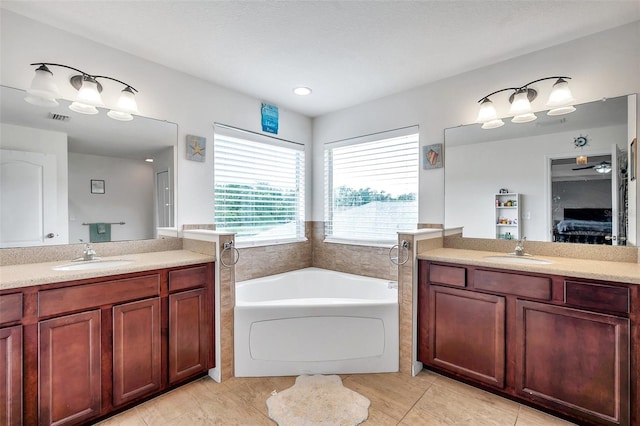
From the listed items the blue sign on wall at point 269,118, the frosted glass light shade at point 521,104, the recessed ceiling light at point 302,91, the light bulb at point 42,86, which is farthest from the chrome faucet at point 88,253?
the frosted glass light shade at point 521,104

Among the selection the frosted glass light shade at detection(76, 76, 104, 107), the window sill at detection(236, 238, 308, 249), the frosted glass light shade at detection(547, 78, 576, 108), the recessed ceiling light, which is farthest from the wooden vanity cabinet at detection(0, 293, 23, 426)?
the frosted glass light shade at detection(547, 78, 576, 108)

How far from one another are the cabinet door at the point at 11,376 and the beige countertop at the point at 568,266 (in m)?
2.45

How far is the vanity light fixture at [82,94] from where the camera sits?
6.25 feet

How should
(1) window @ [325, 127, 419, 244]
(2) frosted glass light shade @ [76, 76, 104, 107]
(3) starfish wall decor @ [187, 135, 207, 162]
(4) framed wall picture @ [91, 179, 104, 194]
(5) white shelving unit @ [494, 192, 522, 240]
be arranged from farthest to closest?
(1) window @ [325, 127, 419, 244] < (3) starfish wall decor @ [187, 135, 207, 162] < (5) white shelving unit @ [494, 192, 522, 240] < (4) framed wall picture @ [91, 179, 104, 194] < (2) frosted glass light shade @ [76, 76, 104, 107]

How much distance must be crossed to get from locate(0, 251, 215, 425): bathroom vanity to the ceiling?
5.20 feet

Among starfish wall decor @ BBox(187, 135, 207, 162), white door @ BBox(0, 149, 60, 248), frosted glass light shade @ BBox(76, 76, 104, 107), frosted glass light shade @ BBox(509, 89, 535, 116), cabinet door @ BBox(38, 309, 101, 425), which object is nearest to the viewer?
cabinet door @ BBox(38, 309, 101, 425)

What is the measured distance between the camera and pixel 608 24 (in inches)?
78.7

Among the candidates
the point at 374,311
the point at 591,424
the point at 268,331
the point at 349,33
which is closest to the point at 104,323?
the point at 268,331

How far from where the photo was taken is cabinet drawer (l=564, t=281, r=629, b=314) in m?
1.58

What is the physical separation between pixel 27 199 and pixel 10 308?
2.74ft

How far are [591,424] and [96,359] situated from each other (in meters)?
2.86

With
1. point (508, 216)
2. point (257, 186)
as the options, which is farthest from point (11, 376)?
point (508, 216)

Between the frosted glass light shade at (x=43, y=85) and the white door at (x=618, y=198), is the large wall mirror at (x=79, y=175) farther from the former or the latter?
the white door at (x=618, y=198)

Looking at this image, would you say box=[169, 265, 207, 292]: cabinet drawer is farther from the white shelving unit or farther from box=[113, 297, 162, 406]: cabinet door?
the white shelving unit
